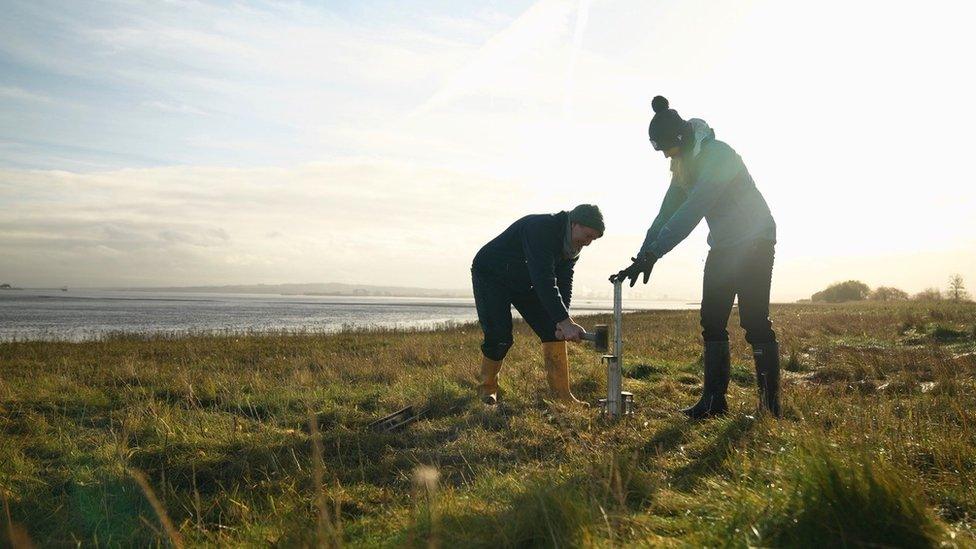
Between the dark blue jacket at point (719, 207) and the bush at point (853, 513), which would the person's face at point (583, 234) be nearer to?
the dark blue jacket at point (719, 207)

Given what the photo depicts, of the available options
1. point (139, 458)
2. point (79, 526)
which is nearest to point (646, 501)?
point (79, 526)

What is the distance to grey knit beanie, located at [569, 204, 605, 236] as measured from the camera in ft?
18.7

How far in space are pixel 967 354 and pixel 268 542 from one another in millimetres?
9984

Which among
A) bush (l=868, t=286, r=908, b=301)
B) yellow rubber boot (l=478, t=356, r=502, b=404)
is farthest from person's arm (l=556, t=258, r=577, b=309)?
bush (l=868, t=286, r=908, b=301)

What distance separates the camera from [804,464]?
2.61m

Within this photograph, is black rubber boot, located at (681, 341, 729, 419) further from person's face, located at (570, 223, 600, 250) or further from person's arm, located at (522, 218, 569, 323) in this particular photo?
person's face, located at (570, 223, 600, 250)

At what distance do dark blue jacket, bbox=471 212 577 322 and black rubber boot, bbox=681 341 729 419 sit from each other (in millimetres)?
1263

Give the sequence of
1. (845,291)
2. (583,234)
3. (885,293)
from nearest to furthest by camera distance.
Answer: (583,234), (885,293), (845,291)

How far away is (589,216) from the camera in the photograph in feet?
18.7

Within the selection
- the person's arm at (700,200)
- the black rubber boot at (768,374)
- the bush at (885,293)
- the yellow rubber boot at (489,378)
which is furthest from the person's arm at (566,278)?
the bush at (885,293)

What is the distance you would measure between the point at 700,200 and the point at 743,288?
2.67ft

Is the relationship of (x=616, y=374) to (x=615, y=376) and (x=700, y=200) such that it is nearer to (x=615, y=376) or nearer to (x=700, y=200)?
(x=615, y=376)

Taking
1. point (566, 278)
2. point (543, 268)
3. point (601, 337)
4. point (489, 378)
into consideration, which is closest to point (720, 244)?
point (601, 337)

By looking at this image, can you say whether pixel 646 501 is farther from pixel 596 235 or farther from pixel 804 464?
pixel 596 235
